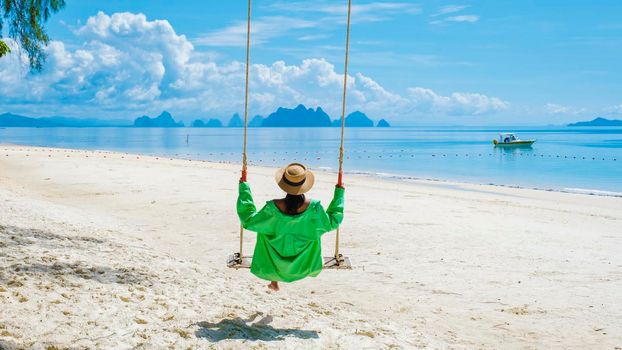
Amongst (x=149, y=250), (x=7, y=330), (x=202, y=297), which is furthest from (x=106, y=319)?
(x=149, y=250)

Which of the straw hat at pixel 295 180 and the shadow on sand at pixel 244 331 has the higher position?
the straw hat at pixel 295 180

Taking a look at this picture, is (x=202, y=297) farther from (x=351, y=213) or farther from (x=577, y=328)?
(x=351, y=213)

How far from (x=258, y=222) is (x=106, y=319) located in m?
1.75

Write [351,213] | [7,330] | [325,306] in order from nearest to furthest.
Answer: [7,330], [325,306], [351,213]

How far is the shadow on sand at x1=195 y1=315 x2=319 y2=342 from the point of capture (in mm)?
5676

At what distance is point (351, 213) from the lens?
50.0 ft

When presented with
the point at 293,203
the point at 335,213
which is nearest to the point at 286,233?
the point at 293,203

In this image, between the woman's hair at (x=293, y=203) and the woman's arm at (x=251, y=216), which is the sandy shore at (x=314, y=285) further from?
the woman's hair at (x=293, y=203)

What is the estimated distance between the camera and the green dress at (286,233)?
5668 millimetres

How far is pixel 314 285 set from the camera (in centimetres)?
869

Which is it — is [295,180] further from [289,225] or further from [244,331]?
[244,331]

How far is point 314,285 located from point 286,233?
3179mm

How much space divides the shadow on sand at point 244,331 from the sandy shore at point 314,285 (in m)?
0.02

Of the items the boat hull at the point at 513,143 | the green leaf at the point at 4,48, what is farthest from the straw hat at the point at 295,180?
the boat hull at the point at 513,143
